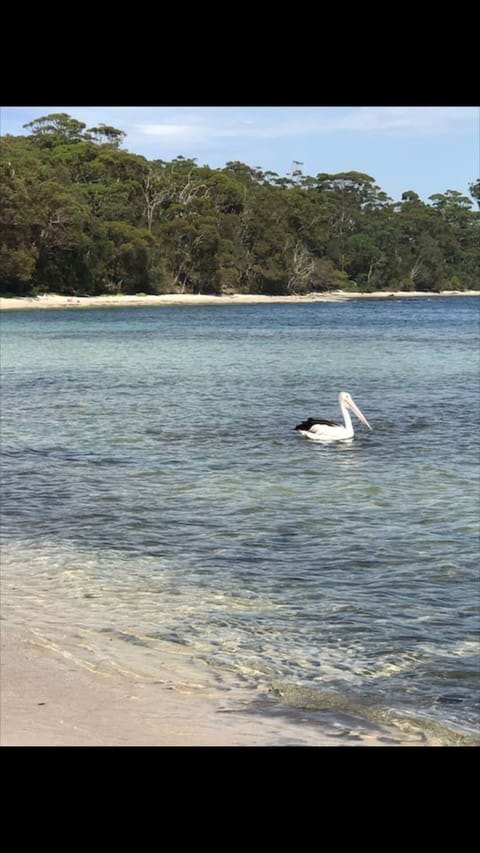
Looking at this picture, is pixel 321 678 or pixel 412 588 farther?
pixel 412 588

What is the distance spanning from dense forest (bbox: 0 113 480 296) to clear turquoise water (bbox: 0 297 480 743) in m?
55.0

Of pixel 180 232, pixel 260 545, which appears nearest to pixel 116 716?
pixel 260 545

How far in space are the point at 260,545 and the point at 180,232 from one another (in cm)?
8210

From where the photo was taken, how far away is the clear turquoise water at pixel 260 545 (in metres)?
6.38

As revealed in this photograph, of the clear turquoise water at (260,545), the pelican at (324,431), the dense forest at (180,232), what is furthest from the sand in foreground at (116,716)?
the dense forest at (180,232)

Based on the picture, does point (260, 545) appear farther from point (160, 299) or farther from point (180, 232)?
point (180, 232)

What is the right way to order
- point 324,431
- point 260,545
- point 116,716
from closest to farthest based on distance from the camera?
point 116,716, point 260,545, point 324,431

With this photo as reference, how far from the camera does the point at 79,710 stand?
552 centimetres

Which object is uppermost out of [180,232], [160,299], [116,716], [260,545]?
[180,232]

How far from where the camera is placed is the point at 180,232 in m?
89.9

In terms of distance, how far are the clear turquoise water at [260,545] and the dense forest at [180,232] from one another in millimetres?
55013
